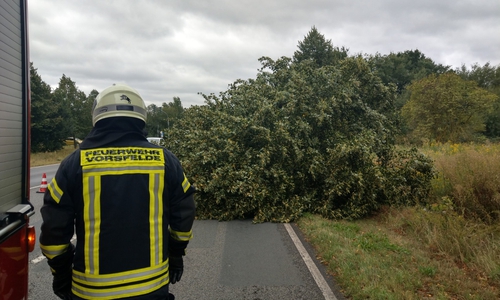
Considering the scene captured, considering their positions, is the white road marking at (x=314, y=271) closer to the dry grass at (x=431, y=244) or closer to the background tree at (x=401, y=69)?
the dry grass at (x=431, y=244)

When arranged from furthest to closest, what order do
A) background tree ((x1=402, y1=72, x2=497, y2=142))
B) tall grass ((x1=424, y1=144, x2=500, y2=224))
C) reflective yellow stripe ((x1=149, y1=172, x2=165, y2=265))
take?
background tree ((x1=402, y1=72, x2=497, y2=142)), tall grass ((x1=424, y1=144, x2=500, y2=224)), reflective yellow stripe ((x1=149, y1=172, x2=165, y2=265))

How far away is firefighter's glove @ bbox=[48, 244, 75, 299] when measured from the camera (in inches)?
83.3

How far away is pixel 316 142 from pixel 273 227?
9.42 feet

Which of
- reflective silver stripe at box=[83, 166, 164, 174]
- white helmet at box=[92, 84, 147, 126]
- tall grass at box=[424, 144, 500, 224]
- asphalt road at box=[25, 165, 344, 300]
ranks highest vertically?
white helmet at box=[92, 84, 147, 126]

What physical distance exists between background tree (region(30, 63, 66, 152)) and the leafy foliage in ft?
93.2

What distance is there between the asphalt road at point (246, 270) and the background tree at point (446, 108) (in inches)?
823

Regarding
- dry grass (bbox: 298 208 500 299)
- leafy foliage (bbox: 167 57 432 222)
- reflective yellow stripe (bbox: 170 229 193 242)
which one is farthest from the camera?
leafy foliage (bbox: 167 57 432 222)

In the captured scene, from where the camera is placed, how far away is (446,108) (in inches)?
947

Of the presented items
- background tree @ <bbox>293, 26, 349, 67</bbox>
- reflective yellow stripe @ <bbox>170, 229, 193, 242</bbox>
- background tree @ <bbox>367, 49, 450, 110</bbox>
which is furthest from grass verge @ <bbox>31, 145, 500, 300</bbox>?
background tree @ <bbox>367, 49, 450, 110</bbox>

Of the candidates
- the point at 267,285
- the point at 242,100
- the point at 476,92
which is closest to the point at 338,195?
the point at 242,100

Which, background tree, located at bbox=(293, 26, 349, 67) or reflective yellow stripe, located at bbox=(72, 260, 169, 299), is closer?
reflective yellow stripe, located at bbox=(72, 260, 169, 299)

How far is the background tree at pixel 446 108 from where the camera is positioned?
24.2 meters

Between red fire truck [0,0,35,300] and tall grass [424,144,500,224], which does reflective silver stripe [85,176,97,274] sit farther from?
tall grass [424,144,500,224]

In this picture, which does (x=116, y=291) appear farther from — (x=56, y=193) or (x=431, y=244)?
(x=431, y=244)
